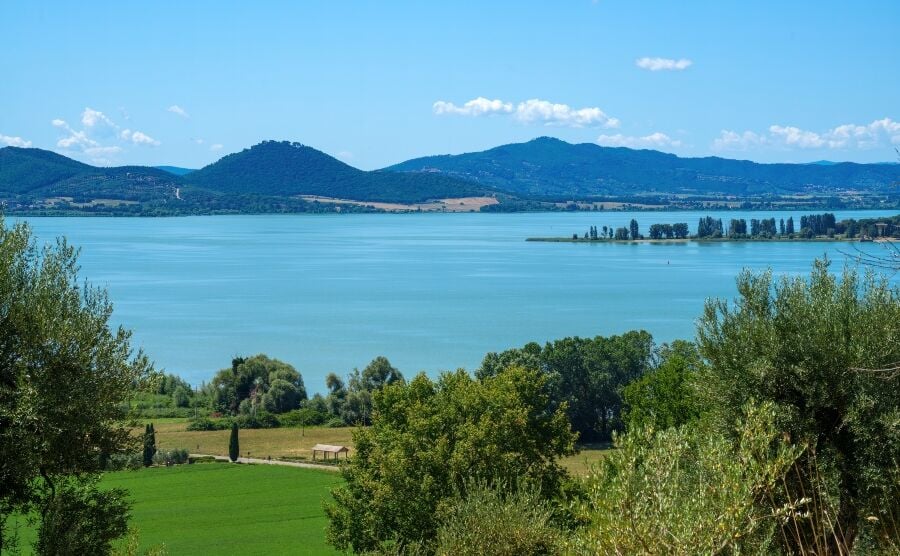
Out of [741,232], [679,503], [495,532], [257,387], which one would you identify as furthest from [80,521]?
[741,232]

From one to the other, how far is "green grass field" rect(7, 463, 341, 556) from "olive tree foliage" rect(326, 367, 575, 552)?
5390 millimetres

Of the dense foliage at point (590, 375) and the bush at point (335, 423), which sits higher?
the dense foliage at point (590, 375)

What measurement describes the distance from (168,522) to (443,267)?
109 m

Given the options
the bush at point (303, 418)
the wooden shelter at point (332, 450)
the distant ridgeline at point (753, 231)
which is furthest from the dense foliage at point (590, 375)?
the distant ridgeline at point (753, 231)

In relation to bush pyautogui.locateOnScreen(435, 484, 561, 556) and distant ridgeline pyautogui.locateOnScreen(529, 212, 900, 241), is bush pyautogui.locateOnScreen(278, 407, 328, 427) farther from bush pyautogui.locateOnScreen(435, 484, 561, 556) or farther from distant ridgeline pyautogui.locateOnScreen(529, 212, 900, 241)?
distant ridgeline pyautogui.locateOnScreen(529, 212, 900, 241)

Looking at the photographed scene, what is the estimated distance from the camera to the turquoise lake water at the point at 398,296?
73.9 m

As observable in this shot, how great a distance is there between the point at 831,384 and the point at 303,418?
43.0m

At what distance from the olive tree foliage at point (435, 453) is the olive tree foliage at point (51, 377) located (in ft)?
25.3

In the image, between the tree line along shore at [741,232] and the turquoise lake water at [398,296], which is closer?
the turquoise lake water at [398,296]

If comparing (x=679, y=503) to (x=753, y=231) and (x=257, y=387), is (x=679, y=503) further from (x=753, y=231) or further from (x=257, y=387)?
(x=753, y=231)

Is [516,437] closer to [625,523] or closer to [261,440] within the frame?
[625,523]

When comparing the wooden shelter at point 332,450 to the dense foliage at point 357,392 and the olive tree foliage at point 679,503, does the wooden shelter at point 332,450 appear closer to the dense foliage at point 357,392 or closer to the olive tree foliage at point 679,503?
the dense foliage at point 357,392

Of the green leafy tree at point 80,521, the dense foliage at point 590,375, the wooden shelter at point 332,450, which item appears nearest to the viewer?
the green leafy tree at point 80,521

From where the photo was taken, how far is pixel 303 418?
5297cm
